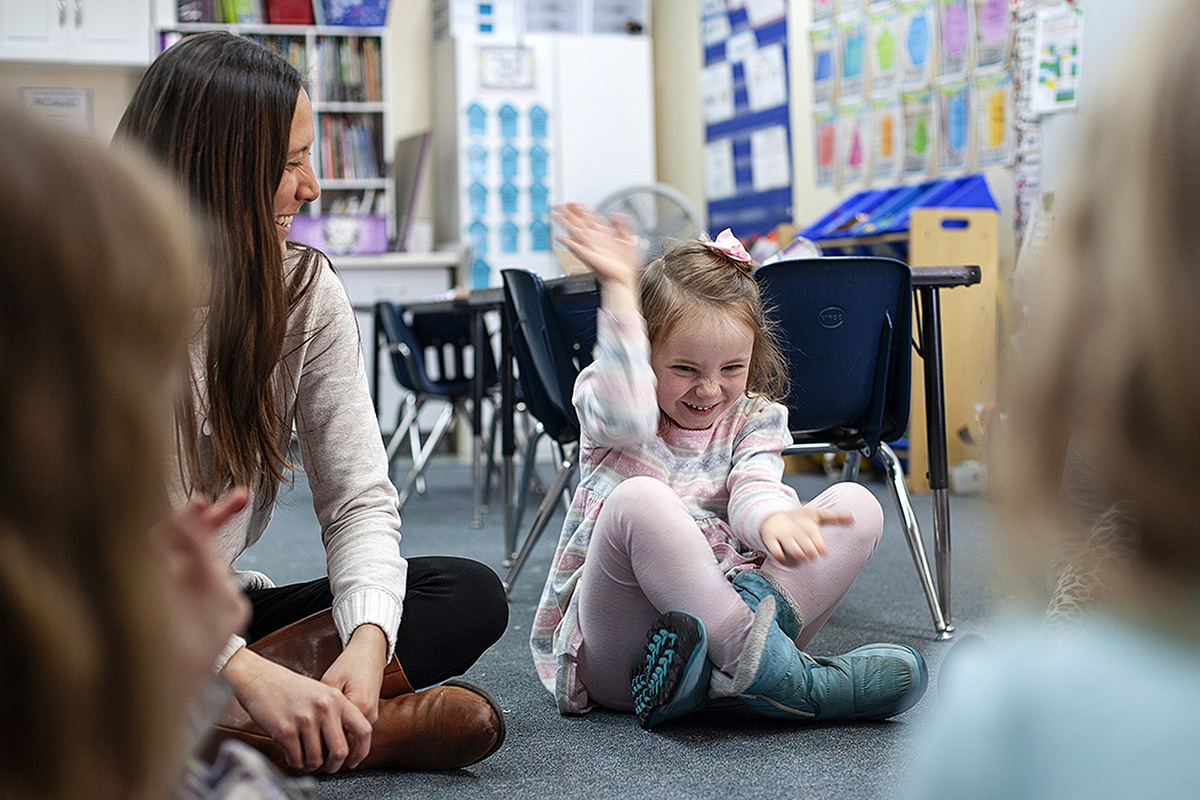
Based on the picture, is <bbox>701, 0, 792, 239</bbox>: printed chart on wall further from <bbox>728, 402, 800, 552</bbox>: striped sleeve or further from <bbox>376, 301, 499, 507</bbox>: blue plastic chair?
<bbox>728, 402, 800, 552</bbox>: striped sleeve

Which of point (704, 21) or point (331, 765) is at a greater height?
point (704, 21)

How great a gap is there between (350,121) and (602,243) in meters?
4.20

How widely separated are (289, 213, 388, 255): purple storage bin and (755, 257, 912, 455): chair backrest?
367cm

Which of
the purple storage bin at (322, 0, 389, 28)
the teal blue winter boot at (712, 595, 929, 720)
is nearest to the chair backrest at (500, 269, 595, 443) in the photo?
the teal blue winter boot at (712, 595, 929, 720)

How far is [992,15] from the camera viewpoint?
12.8ft

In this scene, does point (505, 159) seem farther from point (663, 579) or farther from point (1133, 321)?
point (1133, 321)

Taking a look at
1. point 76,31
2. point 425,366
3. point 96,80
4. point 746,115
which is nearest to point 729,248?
point 425,366

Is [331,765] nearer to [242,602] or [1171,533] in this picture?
[242,602]

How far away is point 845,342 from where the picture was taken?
1.93 meters

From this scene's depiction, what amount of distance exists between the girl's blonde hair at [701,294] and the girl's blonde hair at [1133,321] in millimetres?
1084

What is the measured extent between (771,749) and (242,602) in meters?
1.00

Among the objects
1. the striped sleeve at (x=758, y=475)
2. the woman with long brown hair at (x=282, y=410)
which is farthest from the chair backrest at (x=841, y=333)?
the woman with long brown hair at (x=282, y=410)

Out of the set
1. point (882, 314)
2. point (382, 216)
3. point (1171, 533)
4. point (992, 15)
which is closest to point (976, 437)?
point (992, 15)

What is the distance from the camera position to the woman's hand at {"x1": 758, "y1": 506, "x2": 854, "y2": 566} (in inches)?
51.3
